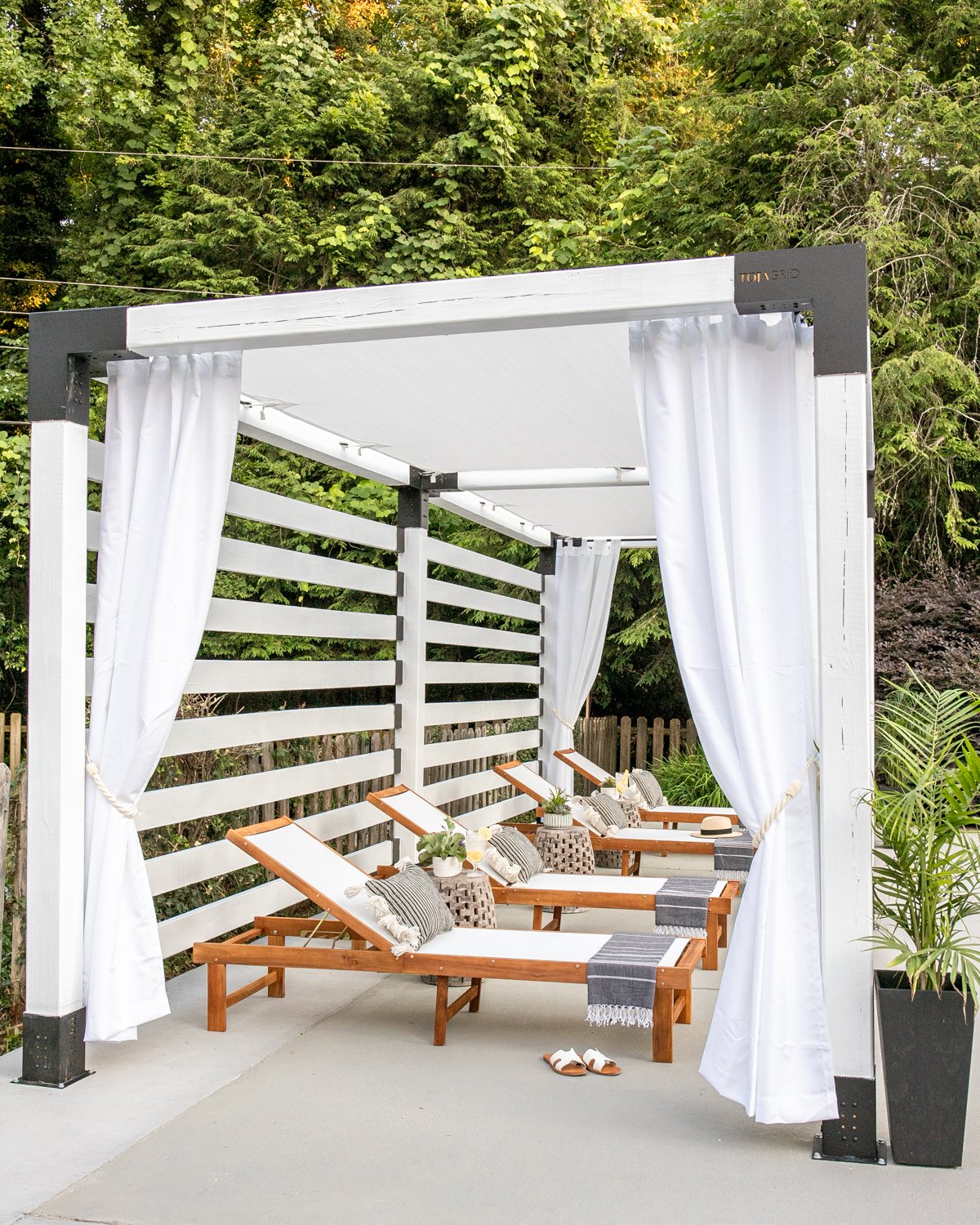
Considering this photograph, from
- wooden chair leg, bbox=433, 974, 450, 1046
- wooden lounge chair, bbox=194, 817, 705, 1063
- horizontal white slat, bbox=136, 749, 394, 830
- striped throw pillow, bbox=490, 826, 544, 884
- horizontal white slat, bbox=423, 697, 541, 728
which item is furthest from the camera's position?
horizontal white slat, bbox=423, 697, 541, 728

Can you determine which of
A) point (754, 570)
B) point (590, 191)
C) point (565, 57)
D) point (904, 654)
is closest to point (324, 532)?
point (754, 570)

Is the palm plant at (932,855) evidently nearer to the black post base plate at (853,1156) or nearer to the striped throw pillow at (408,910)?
the black post base plate at (853,1156)

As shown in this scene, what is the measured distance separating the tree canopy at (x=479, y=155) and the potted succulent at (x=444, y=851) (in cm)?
713

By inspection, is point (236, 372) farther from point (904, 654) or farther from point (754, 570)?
point (904, 654)

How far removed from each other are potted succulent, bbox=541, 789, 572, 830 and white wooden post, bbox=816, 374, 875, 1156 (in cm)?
330

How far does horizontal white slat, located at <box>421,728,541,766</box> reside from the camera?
25.8ft

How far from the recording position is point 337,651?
14742 mm

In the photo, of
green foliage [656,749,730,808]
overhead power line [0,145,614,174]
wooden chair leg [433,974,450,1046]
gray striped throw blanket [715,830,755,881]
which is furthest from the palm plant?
overhead power line [0,145,614,174]

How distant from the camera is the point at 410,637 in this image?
738 cm

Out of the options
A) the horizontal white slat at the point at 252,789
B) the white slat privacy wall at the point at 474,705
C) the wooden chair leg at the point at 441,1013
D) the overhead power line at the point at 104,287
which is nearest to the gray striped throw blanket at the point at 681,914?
the wooden chair leg at the point at 441,1013

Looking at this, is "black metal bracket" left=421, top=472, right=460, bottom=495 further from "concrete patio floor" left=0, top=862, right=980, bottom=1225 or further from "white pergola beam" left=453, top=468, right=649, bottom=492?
"concrete patio floor" left=0, top=862, right=980, bottom=1225

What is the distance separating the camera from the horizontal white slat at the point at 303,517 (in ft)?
18.7

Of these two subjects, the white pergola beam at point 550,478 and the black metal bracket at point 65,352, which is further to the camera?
the white pergola beam at point 550,478

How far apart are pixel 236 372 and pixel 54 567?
969mm
